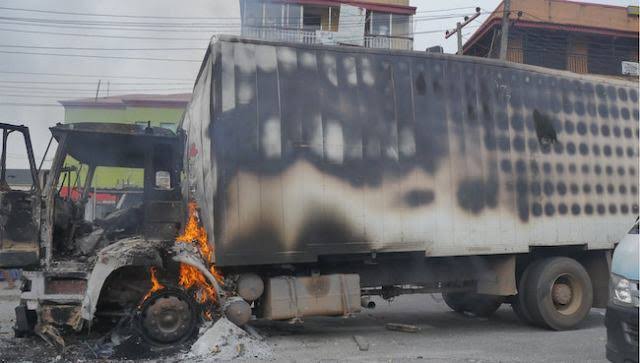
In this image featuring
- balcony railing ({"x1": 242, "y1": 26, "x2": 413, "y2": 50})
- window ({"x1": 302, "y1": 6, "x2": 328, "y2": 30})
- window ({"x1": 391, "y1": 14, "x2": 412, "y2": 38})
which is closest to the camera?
balcony railing ({"x1": 242, "y1": 26, "x2": 413, "y2": 50})

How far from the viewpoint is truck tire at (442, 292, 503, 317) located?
7.60 m

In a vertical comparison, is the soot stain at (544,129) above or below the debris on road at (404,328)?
above

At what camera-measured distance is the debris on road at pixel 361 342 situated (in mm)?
5535

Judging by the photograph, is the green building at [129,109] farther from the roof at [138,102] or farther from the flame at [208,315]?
the flame at [208,315]

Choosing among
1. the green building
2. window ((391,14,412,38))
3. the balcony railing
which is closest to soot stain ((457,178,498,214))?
the balcony railing

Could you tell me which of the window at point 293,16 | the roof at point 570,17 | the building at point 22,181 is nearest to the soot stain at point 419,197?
the building at point 22,181

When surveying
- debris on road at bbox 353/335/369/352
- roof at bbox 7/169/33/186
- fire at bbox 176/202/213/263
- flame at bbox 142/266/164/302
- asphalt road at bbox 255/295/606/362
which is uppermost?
roof at bbox 7/169/33/186

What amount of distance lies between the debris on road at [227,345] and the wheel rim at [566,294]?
13.1 ft

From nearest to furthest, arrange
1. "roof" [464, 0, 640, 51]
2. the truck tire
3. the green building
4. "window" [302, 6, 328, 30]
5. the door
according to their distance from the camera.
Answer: the door
the truck tire
"roof" [464, 0, 640, 51]
"window" [302, 6, 328, 30]
the green building

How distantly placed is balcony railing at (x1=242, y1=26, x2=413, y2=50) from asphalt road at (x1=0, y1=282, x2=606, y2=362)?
569 inches

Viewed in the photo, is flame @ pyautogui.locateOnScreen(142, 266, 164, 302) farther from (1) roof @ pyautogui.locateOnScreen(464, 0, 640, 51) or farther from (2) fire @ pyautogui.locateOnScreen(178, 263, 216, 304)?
(1) roof @ pyautogui.locateOnScreen(464, 0, 640, 51)

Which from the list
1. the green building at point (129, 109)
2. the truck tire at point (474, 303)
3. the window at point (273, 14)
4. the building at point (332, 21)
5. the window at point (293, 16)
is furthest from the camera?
the green building at point (129, 109)

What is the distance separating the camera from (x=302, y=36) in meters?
21.5

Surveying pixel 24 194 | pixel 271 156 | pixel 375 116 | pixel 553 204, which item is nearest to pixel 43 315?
pixel 24 194
